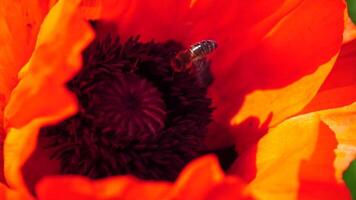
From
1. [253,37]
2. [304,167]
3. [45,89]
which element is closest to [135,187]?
[45,89]

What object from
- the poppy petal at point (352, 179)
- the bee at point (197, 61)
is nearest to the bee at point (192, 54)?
the bee at point (197, 61)

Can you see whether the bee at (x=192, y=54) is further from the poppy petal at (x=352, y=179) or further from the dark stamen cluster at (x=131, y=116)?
the poppy petal at (x=352, y=179)

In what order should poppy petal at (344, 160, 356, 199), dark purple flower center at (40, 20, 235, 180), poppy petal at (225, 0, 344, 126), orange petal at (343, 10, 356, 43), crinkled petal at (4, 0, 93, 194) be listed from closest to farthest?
1. crinkled petal at (4, 0, 93, 194)
2. dark purple flower center at (40, 20, 235, 180)
3. poppy petal at (225, 0, 344, 126)
4. orange petal at (343, 10, 356, 43)
5. poppy petal at (344, 160, 356, 199)

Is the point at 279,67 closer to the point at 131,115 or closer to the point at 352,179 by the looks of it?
the point at 131,115

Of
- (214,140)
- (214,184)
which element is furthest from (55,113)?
(214,140)

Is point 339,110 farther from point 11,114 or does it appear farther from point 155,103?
point 11,114

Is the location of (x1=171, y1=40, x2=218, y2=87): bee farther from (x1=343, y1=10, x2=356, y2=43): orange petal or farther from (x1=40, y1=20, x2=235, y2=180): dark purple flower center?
(x1=343, y1=10, x2=356, y2=43): orange petal

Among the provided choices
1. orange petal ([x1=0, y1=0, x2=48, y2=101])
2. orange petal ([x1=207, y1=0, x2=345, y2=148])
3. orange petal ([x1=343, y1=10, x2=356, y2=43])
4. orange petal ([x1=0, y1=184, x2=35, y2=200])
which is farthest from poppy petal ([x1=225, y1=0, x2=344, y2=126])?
orange petal ([x1=0, y1=184, x2=35, y2=200])
